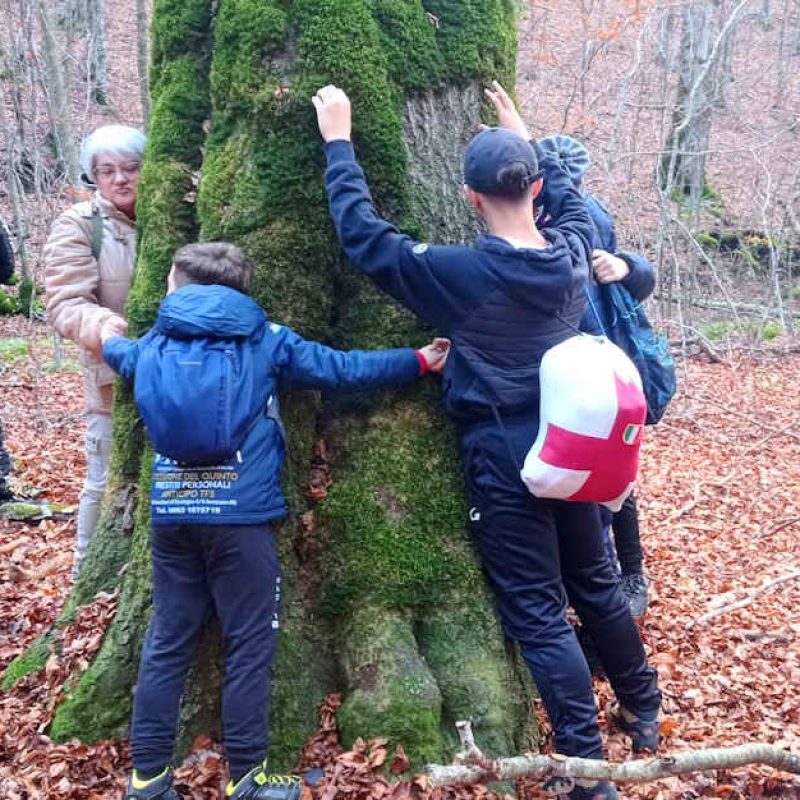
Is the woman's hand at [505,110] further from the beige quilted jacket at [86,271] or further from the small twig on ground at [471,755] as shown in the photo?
the small twig on ground at [471,755]

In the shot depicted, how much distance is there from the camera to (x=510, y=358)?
11.2ft

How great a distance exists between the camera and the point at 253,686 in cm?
326

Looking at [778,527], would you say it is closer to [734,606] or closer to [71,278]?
[734,606]

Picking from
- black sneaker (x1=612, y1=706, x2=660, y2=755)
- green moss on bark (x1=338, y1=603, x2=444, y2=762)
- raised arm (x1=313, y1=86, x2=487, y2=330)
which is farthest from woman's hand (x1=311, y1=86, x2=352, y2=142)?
black sneaker (x1=612, y1=706, x2=660, y2=755)

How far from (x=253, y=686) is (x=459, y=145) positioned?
255cm

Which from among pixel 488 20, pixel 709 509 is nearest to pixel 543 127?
pixel 709 509

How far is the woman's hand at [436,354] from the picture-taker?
11.9ft

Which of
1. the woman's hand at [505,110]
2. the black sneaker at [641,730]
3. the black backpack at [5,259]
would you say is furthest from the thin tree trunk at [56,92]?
the black sneaker at [641,730]

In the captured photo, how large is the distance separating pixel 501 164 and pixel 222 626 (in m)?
2.16

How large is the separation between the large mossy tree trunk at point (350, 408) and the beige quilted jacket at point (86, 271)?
1.66 feet

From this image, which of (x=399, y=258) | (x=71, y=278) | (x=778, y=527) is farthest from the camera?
(x=778, y=527)

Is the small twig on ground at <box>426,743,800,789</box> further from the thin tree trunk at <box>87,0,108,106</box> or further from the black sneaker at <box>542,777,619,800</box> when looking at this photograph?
the thin tree trunk at <box>87,0,108,106</box>

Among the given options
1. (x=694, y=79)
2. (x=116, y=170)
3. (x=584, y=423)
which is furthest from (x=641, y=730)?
(x=694, y=79)

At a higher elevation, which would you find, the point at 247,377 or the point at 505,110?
the point at 505,110
